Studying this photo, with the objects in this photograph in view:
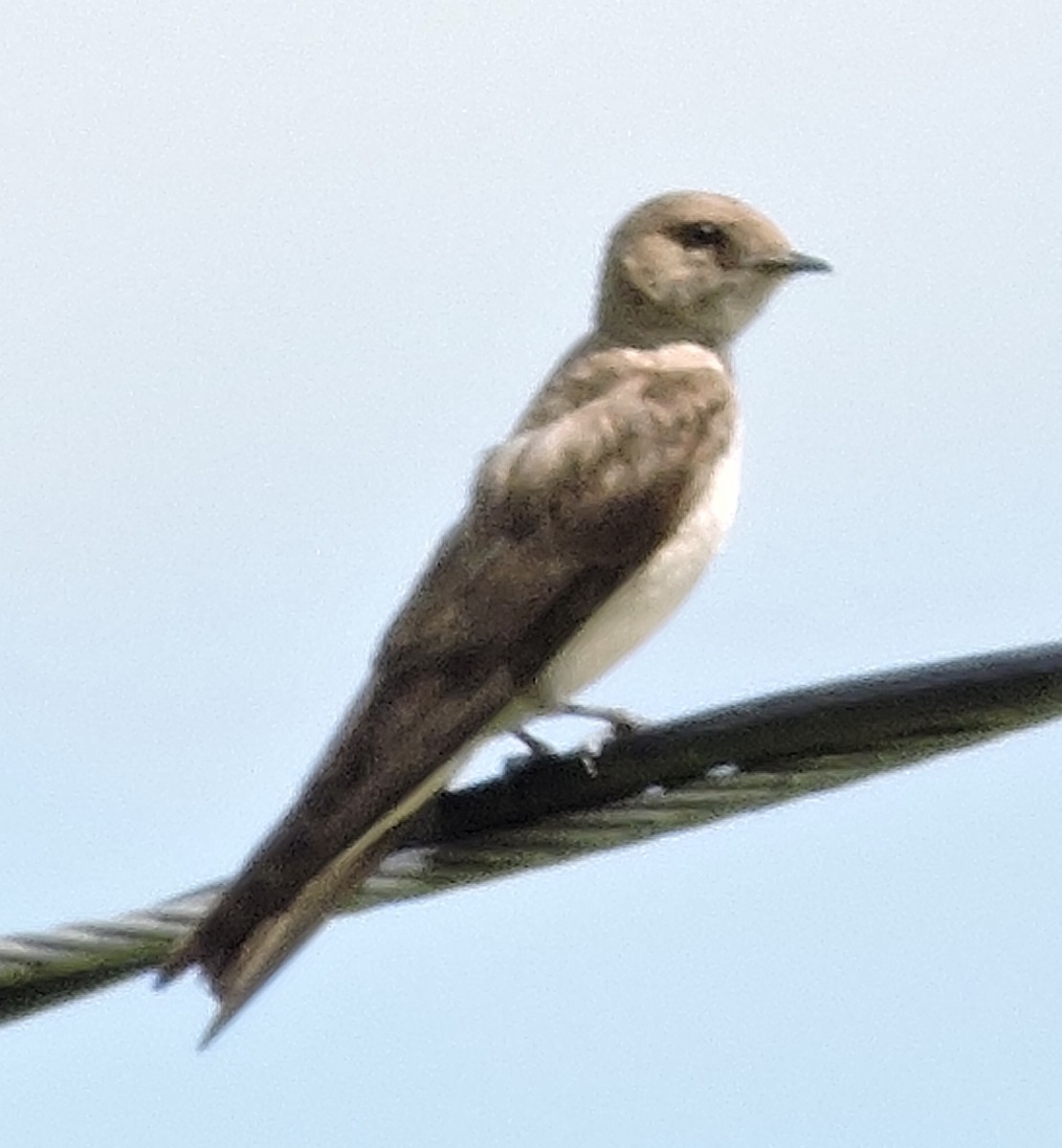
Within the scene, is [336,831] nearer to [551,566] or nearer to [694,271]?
[551,566]

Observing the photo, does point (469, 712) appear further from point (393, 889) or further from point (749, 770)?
point (749, 770)

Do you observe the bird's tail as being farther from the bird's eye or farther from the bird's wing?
the bird's eye

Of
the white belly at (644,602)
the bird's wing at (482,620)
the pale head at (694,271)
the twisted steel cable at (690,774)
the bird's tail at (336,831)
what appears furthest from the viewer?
the pale head at (694,271)

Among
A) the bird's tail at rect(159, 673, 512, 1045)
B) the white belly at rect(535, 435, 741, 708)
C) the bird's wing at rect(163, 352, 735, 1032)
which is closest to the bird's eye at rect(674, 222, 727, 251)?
the bird's wing at rect(163, 352, 735, 1032)

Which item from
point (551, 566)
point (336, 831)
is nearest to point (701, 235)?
point (551, 566)

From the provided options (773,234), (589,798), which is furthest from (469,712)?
(773,234)

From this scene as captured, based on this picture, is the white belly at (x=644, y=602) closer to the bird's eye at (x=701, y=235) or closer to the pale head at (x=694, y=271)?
the pale head at (x=694, y=271)

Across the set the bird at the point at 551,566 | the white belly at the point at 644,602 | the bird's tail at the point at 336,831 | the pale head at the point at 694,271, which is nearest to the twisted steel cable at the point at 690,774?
the bird's tail at the point at 336,831
